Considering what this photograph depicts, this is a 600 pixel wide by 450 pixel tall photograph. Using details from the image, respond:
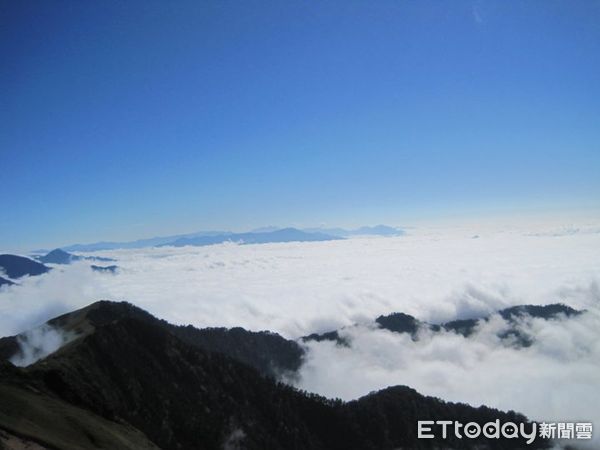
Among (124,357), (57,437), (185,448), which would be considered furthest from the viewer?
(124,357)

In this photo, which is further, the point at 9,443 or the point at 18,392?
the point at 18,392

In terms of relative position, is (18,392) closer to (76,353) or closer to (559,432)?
(76,353)

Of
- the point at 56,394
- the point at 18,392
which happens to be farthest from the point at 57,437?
the point at 56,394

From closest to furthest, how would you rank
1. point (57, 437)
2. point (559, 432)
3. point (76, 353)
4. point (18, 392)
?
point (57, 437) → point (18, 392) → point (559, 432) → point (76, 353)

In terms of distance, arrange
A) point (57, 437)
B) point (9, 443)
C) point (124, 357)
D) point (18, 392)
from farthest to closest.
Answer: point (124, 357) < point (18, 392) < point (57, 437) < point (9, 443)

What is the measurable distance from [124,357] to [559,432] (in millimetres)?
176927

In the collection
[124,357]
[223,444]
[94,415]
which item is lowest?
[223,444]

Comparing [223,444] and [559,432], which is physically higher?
[559,432]

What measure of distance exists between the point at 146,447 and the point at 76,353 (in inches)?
3942

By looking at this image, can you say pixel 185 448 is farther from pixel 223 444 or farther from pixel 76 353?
pixel 76 353

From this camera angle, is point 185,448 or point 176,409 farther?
point 176,409

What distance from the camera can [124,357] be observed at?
196000 millimetres

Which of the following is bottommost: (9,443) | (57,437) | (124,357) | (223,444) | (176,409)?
(223,444)

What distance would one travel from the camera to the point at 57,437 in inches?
2697
